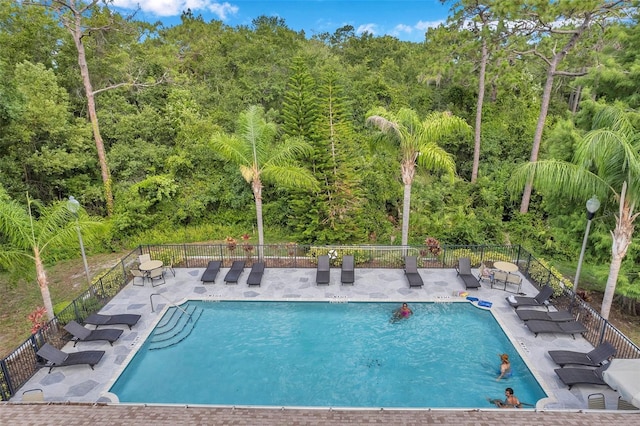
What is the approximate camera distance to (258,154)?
1520 cm

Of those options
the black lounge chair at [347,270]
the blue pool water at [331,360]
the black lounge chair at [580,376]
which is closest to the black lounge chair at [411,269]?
the blue pool water at [331,360]

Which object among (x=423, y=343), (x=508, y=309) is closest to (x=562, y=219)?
(x=508, y=309)

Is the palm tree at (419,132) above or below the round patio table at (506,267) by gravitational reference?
above

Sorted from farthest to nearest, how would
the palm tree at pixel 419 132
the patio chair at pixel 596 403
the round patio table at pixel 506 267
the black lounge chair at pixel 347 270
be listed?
the palm tree at pixel 419 132 → the black lounge chair at pixel 347 270 → the round patio table at pixel 506 267 → the patio chair at pixel 596 403

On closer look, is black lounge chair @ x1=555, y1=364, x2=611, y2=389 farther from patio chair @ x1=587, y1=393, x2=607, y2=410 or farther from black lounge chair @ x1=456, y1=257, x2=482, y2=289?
black lounge chair @ x1=456, y1=257, x2=482, y2=289

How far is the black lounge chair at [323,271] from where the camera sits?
541 inches

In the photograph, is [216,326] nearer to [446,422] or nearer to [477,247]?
[446,422]

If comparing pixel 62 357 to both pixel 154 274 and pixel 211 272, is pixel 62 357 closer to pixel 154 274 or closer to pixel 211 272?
pixel 154 274

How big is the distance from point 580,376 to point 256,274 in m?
10.3

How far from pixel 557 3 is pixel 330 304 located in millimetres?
14806

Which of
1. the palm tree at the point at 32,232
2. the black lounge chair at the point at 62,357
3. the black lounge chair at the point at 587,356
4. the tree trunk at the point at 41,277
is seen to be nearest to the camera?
the black lounge chair at the point at 587,356

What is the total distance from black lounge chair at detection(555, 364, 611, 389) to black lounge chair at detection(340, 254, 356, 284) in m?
6.83

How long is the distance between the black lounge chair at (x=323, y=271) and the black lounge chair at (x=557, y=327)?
21.8 feet

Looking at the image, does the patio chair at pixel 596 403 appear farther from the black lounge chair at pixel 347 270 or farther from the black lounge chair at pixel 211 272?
the black lounge chair at pixel 211 272
